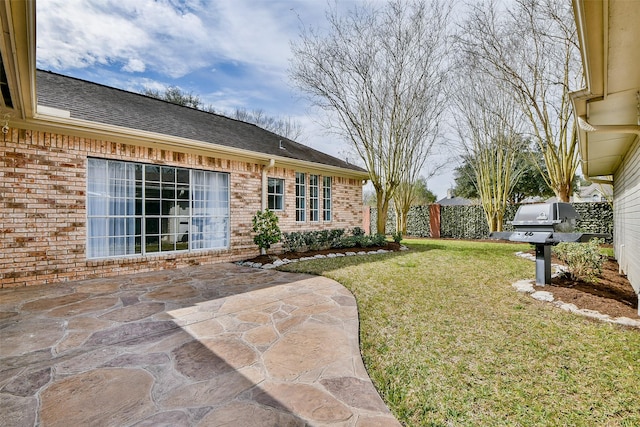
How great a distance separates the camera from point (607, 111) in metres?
3.21

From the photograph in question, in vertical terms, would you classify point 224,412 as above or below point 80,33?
below

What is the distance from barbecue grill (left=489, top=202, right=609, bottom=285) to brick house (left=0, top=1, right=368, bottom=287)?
608 cm

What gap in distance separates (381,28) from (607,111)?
27.5 ft

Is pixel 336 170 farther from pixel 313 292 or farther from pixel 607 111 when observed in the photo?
pixel 607 111

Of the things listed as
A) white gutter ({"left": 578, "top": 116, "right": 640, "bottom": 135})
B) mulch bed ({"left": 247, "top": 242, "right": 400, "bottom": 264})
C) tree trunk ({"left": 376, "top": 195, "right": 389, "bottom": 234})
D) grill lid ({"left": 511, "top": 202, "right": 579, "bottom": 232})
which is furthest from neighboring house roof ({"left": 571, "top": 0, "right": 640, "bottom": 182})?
tree trunk ({"left": 376, "top": 195, "right": 389, "bottom": 234})

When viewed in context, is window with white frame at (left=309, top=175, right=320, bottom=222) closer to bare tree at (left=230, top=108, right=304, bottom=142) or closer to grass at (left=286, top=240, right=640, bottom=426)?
grass at (left=286, top=240, right=640, bottom=426)

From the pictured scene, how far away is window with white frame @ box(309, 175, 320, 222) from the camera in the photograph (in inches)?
394

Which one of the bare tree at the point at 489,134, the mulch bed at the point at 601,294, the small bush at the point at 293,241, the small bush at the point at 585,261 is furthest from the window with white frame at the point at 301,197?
the bare tree at the point at 489,134

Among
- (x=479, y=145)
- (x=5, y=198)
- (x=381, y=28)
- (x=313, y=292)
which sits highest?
(x=381, y=28)

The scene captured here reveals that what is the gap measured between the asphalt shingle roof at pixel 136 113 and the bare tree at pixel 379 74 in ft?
9.21

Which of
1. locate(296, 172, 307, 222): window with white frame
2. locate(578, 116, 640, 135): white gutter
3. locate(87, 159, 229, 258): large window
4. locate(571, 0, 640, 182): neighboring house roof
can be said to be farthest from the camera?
locate(296, 172, 307, 222): window with white frame

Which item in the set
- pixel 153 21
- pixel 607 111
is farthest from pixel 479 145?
pixel 153 21

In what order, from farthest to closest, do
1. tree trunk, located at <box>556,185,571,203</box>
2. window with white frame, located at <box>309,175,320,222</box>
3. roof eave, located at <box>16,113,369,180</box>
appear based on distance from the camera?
window with white frame, located at <box>309,175,320,222</box> < tree trunk, located at <box>556,185,571,203</box> < roof eave, located at <box>16,113,369,180</box>

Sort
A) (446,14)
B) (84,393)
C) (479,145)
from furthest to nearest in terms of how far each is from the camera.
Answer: (479,145) → (446,14) → (84,393)
